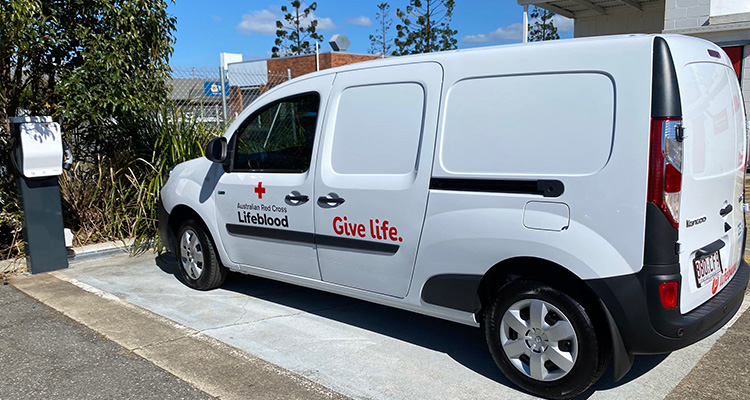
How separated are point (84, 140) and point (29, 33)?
1.90m

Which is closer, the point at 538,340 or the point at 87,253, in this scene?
the point at 538,340

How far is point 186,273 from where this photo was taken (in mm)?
5547

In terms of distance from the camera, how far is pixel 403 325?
14.9ft

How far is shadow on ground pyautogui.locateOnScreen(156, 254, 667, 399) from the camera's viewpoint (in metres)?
3.70

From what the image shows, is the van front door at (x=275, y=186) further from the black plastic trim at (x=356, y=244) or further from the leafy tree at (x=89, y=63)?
the leafy tree at (x=89, y=63)

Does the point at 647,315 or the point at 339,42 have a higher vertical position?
the point at 339,42

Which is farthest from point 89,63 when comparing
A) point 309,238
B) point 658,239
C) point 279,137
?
point 658,239

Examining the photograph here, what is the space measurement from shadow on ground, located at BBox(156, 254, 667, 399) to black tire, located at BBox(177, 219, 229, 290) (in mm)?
249

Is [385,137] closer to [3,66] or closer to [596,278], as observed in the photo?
[596,278]

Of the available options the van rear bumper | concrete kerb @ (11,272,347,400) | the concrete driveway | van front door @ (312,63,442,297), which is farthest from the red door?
concrete kerb @ (11,272,347,400)

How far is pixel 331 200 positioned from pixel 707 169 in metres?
2.27

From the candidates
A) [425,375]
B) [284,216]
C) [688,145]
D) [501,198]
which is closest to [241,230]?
[284,216]

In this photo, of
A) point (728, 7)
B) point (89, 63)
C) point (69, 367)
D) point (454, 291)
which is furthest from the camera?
point (728, 7)

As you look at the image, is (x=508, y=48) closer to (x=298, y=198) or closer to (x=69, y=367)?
(x=298, y=198)
